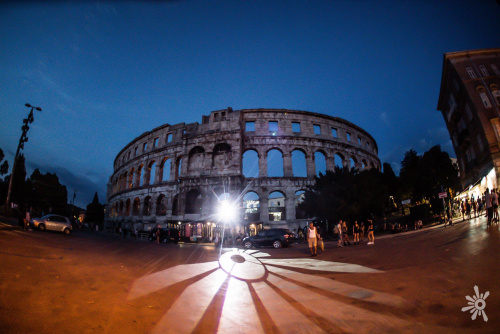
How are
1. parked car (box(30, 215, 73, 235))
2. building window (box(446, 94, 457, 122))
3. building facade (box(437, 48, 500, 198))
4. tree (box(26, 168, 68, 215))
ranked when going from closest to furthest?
parked car (box(30, 215, 73, 235)) < building facade (box(437, 48, 500, 198)) < building window (box(446, 94, 457, 122)) < tree (box(26, 168, 68, 215))

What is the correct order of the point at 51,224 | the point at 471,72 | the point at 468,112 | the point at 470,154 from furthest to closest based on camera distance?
the point at 470,154 → the point at 468,112 → the point at 471,72 → the point at 51,224

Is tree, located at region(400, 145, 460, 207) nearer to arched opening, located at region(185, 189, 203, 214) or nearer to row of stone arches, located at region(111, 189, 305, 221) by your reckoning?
row of stone arches, located at region(111, 189, 305, 221)

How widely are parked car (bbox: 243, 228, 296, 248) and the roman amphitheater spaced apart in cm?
679

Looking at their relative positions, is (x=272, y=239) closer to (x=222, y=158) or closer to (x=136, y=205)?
(x=222, y=158)

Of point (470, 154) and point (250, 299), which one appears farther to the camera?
point (470, 154)

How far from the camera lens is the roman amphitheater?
25.1m

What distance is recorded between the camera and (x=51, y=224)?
15070mm

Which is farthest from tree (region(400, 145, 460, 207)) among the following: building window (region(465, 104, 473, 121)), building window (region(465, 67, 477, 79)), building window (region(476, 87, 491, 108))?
building window (region(465, 67, 477, 79))

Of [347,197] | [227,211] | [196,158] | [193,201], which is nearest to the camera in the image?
[347,197]

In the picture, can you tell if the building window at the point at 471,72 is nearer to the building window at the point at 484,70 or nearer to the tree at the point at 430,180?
the building window at the point at 484,70

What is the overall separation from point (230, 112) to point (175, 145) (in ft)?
31.1

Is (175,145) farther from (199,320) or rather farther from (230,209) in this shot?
(199,320)

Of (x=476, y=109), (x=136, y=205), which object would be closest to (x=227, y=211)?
(x=136, y=205)

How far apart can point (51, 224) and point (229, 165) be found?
16582 mm
